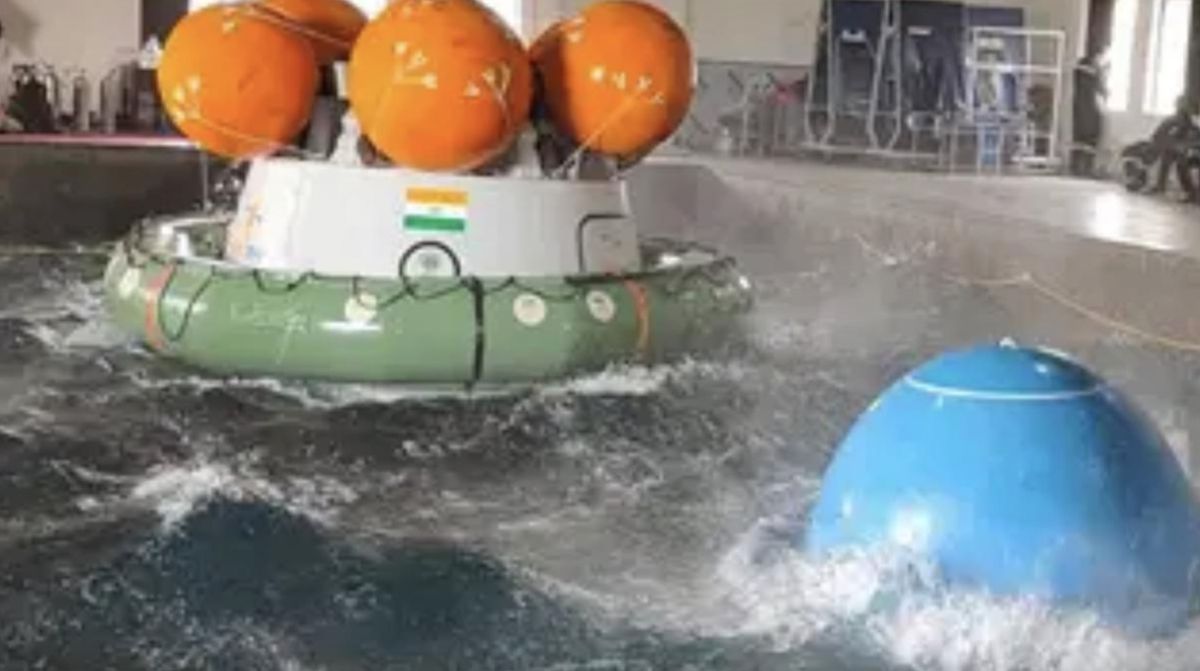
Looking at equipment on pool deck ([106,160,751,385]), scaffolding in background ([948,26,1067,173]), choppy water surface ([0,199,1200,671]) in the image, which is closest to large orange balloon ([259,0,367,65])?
equipment on pool deck ([106,160,751,385])

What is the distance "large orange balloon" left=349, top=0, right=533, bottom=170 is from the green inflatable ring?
15.1 inches

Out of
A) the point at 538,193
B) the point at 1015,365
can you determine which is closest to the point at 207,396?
the point at 538,193

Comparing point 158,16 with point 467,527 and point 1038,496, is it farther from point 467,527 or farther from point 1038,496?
point 1038,496

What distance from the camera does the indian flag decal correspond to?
4.57 metres

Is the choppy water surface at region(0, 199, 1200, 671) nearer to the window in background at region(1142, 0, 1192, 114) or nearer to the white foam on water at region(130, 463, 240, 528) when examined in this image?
the white foam on water at region(130, 463, 240, 528)

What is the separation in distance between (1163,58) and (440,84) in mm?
9374

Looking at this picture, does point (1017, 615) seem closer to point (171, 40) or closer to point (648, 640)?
point (648, 640)

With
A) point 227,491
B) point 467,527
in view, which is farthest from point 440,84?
point 467,527

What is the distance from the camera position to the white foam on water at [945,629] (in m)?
2.27

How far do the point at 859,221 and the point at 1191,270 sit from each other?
2.47m

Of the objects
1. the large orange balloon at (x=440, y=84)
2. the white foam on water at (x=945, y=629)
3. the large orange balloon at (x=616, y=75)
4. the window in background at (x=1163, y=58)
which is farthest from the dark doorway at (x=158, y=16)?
the white foam on water at (x=945, y=629)

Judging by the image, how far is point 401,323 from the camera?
14.2ft

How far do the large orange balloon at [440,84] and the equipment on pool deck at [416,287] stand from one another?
16 centimetres

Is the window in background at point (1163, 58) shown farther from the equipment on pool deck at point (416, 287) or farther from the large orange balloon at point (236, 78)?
the large orange balloon at point (236, 78)
